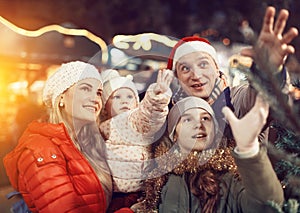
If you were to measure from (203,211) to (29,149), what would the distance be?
60 cm

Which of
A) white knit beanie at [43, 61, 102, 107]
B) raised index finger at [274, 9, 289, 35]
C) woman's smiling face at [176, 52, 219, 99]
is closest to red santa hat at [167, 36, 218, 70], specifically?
woman's smiling face at [176, 52, 219, 99]

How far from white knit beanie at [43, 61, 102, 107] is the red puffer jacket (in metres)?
0.12

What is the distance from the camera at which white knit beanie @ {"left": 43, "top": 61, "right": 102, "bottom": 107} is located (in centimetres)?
167

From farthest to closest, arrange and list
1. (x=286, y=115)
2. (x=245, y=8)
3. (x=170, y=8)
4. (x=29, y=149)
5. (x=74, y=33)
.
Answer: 1. (x=170, y=8)
2. (x=245, y=8)
3. (x=74, y=33)
4. (x=29, y=149)
5. (x=286, y=115)

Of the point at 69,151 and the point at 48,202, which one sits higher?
the point at 69,151

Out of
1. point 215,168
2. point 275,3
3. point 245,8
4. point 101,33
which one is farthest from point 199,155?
point 245,8

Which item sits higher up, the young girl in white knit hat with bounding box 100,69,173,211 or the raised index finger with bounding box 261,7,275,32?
the raised index finger with bounding box 261,7,275,32

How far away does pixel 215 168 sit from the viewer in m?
1.54

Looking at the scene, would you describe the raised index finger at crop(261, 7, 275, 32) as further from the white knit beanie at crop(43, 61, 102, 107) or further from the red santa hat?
the white knit beanie at crop(43, 61, 102, 107)

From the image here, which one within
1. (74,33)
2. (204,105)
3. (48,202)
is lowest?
(48,202)

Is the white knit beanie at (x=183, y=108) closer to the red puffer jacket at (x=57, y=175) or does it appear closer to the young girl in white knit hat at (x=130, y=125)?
the young girl in white knit hat at (x=130, y=125)

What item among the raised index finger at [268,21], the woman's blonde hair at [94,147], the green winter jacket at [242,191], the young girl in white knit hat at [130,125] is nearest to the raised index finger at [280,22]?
the raised index finger at [268,21]

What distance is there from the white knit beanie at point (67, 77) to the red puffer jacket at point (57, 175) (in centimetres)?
12

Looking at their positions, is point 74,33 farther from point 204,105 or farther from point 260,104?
point 260,104
